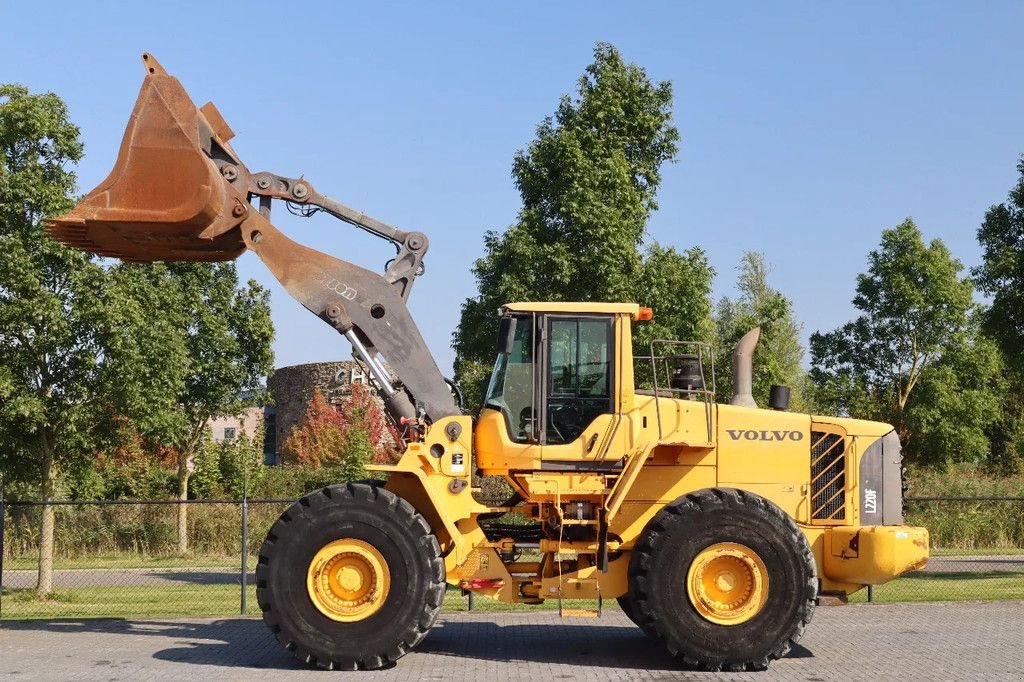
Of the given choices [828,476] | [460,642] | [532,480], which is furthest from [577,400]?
[460,642]

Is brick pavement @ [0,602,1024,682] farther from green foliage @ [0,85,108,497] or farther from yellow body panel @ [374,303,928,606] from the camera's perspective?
green foliage @ [0,85,108,497]

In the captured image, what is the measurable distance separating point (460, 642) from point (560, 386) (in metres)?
3.41

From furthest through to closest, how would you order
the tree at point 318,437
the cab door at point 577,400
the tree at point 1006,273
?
the tree at point 318,437 < the tree at point 1006,273 < the cab door at point 577,400

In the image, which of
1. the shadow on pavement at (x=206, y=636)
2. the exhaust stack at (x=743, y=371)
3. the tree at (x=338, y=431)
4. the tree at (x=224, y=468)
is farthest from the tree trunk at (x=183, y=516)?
the exhaust stack at (x=743, y=371)

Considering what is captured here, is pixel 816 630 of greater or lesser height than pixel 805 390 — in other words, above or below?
below

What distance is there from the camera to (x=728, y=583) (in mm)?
11305

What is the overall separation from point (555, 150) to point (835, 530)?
10431 millimetres

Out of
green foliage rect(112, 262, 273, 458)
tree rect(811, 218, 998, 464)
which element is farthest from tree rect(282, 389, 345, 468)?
tree rect(811, 218, 998, 464)

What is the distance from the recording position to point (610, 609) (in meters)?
16.1

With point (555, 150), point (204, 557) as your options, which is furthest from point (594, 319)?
point (204, 557)

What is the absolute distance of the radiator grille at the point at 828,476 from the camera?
1204 centimetres

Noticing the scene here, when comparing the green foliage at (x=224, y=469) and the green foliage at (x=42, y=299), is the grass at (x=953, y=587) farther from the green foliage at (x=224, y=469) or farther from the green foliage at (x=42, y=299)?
the green foliage at (x=224, y=469)

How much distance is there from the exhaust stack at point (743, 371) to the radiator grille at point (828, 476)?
83 cm

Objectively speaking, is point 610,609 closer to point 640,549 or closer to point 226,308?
point 640,549
